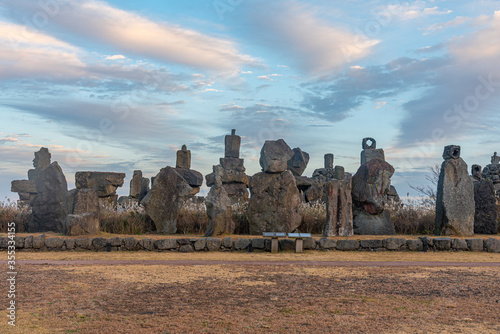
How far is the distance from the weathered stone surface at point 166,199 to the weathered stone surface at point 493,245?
8.23 m

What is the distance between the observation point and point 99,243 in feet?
41.8

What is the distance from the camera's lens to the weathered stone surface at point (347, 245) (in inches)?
505

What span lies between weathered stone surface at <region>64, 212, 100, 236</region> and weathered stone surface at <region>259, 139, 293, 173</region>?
4900 mm

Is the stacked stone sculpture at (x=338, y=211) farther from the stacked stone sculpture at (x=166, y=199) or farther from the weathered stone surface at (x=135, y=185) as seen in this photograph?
the weathered stone surface at (x=135, y=185)

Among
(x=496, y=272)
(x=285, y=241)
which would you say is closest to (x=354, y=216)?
(x=285, y=241)

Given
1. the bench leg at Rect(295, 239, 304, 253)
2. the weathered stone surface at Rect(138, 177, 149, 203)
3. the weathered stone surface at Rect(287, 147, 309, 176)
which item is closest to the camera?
the bench leg at Rect(295, 239, 304, 253)

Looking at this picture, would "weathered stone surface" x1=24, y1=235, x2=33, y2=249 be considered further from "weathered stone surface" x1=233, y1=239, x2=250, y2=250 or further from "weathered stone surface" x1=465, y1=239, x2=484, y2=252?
"weathered stone surface" x1=465, y1=239, x2=484, y2=252

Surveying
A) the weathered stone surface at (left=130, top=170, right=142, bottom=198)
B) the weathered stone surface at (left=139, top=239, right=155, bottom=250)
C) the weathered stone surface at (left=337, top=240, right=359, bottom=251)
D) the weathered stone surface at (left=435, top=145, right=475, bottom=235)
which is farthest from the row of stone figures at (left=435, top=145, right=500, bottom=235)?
the weathered stone surface at (left=130, top=170, right=142, bottom=198)

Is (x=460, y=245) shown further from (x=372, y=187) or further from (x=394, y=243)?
(x=372, y=187)

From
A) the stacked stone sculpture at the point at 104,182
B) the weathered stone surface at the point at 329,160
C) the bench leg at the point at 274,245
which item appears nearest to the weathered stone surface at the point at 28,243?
the bench leg at the point at 274,245

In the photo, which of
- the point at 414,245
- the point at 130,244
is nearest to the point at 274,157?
the point at 414,245

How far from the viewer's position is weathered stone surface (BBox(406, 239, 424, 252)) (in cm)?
1315

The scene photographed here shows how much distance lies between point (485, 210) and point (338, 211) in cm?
503

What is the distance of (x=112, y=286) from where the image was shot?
769cm
